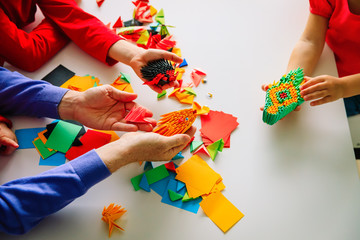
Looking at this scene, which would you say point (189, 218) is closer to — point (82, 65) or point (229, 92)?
point (229, 92)

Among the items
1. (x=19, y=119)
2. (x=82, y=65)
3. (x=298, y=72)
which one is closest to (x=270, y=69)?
(x=298, y=72)

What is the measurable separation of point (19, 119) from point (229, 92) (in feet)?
2.31

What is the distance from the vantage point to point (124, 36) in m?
1.03

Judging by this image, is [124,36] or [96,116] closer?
[96,116]

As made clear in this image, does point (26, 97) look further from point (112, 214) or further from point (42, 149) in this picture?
point (112, 214)

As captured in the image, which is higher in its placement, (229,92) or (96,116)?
(229,92)

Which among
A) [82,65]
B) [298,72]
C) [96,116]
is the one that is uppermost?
[298,72]

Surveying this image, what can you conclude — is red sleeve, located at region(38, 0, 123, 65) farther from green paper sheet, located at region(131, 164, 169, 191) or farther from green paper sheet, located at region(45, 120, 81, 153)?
green paper sheet, located at region(131, 164, 169, 191)

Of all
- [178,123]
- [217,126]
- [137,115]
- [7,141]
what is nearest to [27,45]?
[7,141]

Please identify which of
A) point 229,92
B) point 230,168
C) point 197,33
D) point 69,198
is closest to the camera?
point 69,198

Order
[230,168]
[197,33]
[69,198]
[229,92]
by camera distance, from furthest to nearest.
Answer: [197,33], [229,92], [230,168], [69,198]

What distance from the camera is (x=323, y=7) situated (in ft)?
2.86

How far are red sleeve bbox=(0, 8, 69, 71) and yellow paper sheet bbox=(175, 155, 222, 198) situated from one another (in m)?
0.63

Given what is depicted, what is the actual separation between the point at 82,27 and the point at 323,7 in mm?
847
